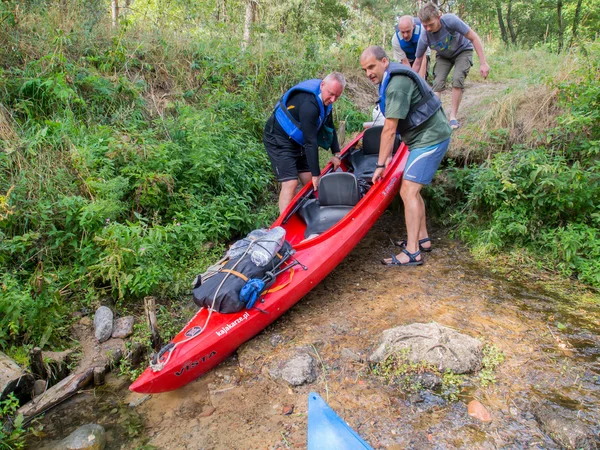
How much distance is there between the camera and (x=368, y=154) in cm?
501

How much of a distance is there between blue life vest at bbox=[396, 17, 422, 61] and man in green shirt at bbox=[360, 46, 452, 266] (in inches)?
92.3

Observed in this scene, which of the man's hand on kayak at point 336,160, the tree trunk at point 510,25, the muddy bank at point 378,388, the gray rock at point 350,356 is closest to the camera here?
the muddy bank at point 378,388

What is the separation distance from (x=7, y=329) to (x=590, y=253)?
4.83m

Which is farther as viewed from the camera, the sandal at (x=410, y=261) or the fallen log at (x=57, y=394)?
the sandal at (x=410, y=261)

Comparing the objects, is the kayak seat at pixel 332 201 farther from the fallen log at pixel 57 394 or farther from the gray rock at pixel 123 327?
the fallen log at pixel 57 394

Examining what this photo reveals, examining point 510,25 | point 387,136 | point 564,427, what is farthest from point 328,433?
point 510,25

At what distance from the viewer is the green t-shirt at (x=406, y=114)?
137 inches

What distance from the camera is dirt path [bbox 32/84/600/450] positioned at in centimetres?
235

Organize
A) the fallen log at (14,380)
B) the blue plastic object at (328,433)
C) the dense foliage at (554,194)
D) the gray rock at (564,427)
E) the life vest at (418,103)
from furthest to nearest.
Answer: the dense foliage at (554,194), the life vest at (418,103), the fallen log at (14,380), the gray rock at (564,427), the blue plastic object at (328,433)

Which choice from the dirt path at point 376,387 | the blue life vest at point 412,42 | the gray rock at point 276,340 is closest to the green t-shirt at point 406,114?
the dirt path at point 376,387

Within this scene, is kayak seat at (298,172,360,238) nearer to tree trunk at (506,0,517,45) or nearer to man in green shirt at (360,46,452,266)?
man in green shirt at (360,46,452,266)

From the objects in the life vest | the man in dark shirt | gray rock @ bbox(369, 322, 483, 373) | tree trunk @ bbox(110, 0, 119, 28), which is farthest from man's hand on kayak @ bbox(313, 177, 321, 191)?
tree trunk @ bbox(110, 0, 119, 28)

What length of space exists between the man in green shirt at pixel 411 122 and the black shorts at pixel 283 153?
89 cm

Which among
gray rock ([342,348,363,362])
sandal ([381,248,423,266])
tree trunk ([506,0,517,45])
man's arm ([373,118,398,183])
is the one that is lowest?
gray rock ([342,348,363,362])
